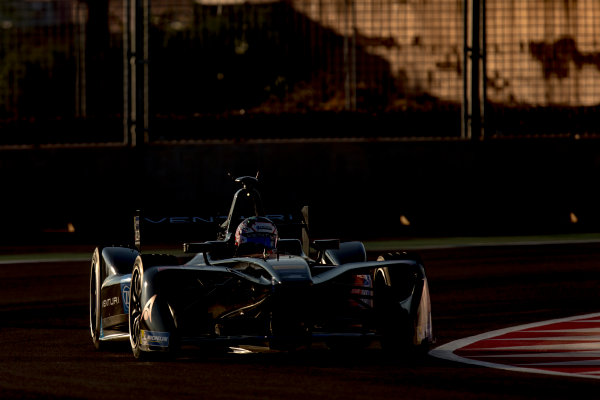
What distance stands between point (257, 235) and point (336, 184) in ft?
34.2

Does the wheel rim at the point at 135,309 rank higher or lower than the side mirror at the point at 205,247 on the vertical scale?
lower

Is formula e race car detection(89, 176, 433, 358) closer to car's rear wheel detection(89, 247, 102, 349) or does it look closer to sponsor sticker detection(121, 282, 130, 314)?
sponsor sticker detection(121, 282, 130, 314)

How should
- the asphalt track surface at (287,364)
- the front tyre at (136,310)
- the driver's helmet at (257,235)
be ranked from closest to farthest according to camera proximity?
1. the asphalt track surface at (287,364)
2. the front tyre at (136,310)
3. the driver's helmet at (257,235)

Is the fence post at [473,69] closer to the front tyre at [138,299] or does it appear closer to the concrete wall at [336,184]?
the concrete wall at [336,184]

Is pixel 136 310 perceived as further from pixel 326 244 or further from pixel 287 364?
pixel 326 244

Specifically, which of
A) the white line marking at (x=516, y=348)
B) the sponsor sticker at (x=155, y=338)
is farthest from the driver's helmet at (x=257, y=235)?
the white line marking at (x=516, y=348)

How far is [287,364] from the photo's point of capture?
9859mm

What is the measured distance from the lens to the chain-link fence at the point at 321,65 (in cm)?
2270

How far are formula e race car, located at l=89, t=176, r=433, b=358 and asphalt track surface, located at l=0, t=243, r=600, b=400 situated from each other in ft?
0.53

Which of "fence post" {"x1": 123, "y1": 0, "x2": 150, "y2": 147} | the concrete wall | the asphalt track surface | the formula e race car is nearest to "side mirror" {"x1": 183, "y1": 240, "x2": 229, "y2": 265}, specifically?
the formula e race car

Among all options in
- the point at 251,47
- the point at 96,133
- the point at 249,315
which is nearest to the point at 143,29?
the point at 96,133

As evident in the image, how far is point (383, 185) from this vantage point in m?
21.4

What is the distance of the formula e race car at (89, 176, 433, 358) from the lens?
989 cm

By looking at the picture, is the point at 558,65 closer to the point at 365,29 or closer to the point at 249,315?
the point at 365,29
